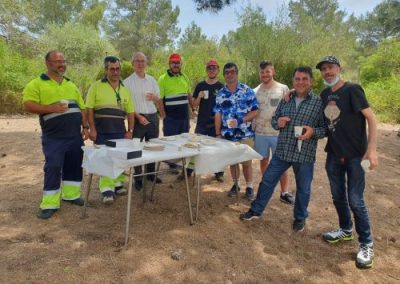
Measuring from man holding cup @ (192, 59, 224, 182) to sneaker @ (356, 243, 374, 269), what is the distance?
245cm

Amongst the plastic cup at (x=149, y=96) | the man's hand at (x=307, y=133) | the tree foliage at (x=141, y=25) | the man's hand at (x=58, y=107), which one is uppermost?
the tree foliage at (x=141, y=25)

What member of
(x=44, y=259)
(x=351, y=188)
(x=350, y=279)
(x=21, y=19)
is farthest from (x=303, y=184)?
(x=21, y=19)

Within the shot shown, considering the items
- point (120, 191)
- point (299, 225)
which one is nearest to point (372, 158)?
point (299, 225)

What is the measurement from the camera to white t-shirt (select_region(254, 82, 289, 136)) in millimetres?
4414

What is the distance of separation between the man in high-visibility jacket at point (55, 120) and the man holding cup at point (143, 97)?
2.68 ft

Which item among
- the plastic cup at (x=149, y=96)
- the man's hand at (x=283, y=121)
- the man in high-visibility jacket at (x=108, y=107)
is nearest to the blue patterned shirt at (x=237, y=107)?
the man's hand at (x=283, y=121)

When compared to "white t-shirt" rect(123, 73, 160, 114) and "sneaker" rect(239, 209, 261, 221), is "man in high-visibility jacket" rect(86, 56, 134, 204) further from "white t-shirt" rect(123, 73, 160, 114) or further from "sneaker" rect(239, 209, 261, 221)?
"sneaker" rect(239, 209, 261, 221)

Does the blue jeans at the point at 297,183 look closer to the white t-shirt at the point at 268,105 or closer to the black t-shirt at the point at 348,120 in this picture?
the black t-shirt at the point at 348,120

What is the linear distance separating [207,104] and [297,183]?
1.77 m

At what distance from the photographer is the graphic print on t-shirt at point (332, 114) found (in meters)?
3.16

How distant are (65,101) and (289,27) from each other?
1612 centimetres

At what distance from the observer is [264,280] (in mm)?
2973

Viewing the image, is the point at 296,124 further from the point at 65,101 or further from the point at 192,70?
the point at 192,70

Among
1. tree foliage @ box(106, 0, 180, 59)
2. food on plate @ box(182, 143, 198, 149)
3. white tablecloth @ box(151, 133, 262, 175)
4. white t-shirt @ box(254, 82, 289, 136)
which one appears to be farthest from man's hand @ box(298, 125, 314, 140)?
tree foliage @ box(106, 0, 180, 59)
